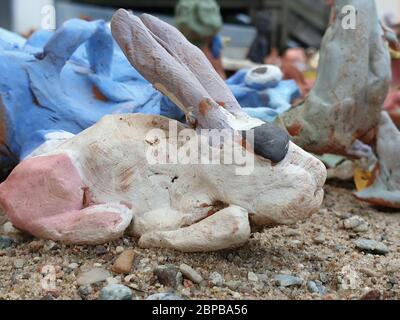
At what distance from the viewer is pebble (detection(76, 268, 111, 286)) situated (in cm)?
121

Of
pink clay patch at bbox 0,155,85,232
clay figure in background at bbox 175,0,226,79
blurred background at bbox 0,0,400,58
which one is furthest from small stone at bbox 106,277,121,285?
blurred background at bbox 0,0,400,58

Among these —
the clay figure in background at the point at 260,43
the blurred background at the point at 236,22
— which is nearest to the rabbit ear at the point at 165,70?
the blurred background at the point at 236,22

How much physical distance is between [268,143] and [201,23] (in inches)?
98.7

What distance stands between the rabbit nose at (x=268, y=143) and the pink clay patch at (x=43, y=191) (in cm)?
39

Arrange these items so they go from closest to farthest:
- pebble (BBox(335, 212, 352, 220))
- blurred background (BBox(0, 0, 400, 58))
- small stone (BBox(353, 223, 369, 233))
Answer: small stone (BBox(353, 223, 369, 233)), pebble (BBox(335, 212, 352, 220)), blurred background (BBox(0, 0, 400, 58))

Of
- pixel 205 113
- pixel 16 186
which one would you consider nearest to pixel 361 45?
pixel 205 113

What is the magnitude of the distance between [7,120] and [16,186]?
290mm

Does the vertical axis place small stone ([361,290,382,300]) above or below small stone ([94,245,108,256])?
above

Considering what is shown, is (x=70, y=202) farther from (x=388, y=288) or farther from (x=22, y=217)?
(x=388, y=288)

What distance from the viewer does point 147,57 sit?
1.33m

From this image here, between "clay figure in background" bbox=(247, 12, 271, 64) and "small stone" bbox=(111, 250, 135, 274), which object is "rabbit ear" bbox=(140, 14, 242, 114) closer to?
"small stone" bbox=(111, 250, 135, 274)

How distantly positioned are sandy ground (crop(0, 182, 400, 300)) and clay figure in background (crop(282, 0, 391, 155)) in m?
0.55

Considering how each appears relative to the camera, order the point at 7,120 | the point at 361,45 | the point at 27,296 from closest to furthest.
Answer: the point at 27,296 → the point at 7,120 → the point at 361,45

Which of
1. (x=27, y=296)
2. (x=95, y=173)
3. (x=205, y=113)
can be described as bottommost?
(x=27, y=296)
